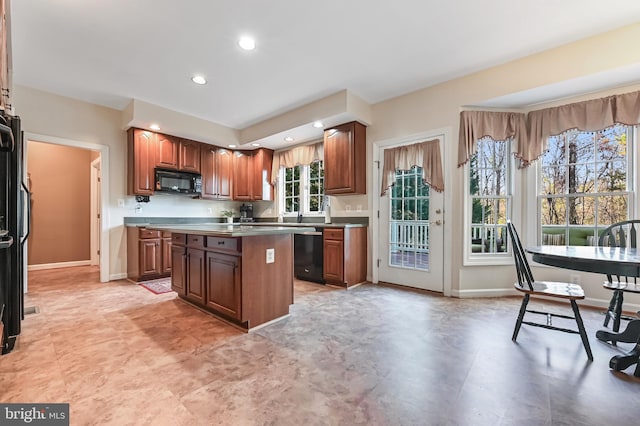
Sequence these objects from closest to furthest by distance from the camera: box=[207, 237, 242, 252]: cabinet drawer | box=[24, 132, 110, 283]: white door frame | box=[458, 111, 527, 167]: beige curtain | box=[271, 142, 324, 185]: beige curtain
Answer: box=[207, 237, 242, 252]: cabinet drawer → box=[458, 111, 527, 167]: beige curtain → box=[24, 132, 110, 283]: white door frame → box=[271, 142, 324, 185]: beige curtain

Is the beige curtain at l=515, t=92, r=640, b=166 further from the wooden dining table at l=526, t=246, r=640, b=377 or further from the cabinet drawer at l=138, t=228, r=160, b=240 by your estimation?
the cabinet drawer at l=138, t=228, r=160, b=240

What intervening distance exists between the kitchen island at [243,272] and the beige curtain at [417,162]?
2002mm

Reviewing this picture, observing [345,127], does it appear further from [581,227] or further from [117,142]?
[117,142]

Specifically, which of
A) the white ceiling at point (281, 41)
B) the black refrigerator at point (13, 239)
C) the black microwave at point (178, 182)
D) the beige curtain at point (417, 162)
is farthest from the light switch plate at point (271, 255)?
the black microwave at point (178, 182)

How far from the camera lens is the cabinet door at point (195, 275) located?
287 centimetres

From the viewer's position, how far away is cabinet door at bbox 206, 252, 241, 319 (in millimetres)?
2436

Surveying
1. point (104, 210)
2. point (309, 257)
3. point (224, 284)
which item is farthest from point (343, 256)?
point (104, 210)

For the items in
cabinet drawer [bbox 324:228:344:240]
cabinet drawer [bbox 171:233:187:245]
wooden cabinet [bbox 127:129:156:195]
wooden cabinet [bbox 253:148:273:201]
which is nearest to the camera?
cabinet drawer [bbox 171:233:187:245]

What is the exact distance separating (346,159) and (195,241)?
2.42m

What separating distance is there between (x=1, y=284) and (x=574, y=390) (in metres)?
3.76

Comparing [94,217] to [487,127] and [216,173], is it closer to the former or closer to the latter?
[216,173]

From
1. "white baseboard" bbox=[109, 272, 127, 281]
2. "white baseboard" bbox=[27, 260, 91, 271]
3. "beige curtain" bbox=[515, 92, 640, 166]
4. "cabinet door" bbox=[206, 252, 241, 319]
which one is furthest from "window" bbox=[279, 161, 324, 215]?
"white baseboard" bbox=[27, 260, 91, 271]

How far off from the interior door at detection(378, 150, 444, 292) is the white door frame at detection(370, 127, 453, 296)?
56 millimetres

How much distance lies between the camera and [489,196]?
3.59 metres
